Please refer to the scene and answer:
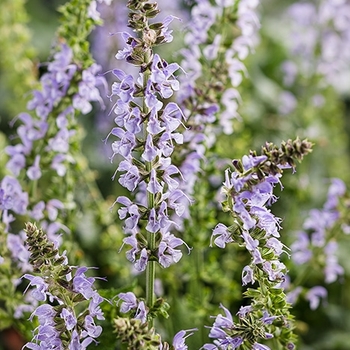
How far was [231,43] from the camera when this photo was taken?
49.3 inches

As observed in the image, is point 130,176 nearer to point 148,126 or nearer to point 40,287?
point 148,126

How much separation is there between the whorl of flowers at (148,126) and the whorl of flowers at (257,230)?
84mm

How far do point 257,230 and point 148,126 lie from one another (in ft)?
0.65

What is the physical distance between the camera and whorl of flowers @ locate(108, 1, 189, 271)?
2.62 feet

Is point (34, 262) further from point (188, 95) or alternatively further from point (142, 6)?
point (188, 95)

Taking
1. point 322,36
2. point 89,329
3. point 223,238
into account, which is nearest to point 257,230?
point 223,238

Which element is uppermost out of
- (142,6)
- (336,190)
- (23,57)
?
(142,6)

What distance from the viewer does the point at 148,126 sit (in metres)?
0.80

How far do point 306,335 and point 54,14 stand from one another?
221cm

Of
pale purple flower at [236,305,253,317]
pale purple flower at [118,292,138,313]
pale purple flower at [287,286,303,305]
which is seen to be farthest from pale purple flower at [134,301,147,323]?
pale purple flower at [287,286,303,305]

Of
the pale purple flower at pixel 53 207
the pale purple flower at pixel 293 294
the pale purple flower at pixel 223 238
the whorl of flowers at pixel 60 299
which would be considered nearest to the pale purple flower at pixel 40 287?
the whorl of flowers at pixel 60 299

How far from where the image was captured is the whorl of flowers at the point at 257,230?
782mm

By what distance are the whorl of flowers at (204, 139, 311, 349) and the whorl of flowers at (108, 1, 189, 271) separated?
84 millimetres

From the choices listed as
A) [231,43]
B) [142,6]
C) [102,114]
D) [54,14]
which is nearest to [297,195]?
[231,43]
